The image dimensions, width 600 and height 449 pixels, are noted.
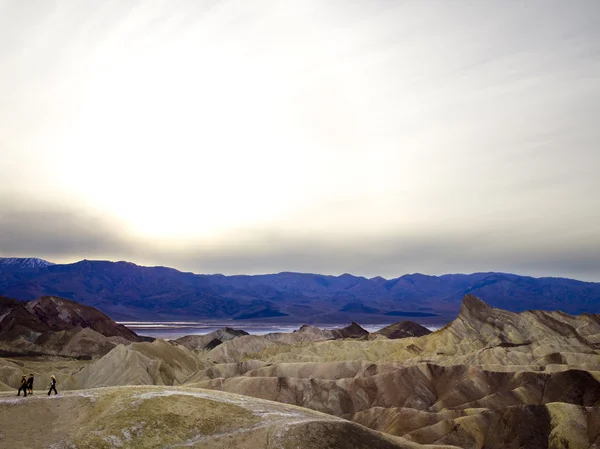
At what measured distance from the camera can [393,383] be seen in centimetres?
8119

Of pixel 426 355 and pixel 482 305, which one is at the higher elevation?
pixel 482 305

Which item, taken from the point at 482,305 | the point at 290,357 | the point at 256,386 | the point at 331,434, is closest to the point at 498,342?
the point at 482,305

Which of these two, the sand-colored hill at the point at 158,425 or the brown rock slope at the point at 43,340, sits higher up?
the sand-colored hill at the point at 158,425

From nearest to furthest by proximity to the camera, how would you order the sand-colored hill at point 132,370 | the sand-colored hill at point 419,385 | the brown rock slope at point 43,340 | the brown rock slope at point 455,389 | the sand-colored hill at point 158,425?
the sand-colored hill at point 158,425
the sand-colored hill at point 419,385
the brown rock slope at point 455,389
the sand-colored hill at point 132,370
the brown rock slope at point 43,340

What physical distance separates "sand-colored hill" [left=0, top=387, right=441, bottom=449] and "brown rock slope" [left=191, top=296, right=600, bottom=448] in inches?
968

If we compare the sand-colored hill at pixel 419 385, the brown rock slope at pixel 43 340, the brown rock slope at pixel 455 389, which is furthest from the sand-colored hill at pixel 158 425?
the brown rock slope at pixel 43 340

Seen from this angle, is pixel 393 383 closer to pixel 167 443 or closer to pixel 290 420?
pixel 290 420

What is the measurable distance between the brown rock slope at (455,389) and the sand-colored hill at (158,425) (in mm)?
24579

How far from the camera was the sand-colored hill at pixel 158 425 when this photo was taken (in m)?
35.0

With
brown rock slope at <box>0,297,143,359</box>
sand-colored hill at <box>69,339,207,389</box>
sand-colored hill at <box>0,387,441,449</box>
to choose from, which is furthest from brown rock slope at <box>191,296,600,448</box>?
brown rock slope at <box>0,297,143,359</box>

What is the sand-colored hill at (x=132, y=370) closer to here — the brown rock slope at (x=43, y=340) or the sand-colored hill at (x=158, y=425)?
the sand-colored hill at (x=158, y=425)

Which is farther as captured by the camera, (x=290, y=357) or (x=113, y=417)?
(x=290, y=357)

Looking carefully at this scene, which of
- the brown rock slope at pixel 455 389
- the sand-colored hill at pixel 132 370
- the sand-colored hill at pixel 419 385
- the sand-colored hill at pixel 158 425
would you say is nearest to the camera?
the sand-colored hill at pixel 158 425

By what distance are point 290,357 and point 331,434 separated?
8536cm
